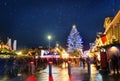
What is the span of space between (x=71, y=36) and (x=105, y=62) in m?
124

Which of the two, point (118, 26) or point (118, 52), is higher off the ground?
point (118, 26)

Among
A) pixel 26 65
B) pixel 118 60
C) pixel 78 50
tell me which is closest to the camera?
pixel 118 60

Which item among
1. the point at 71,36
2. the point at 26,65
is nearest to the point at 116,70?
the point at 26,65

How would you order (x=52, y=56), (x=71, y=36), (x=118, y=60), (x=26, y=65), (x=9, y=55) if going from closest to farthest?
1. (x=118, y=60)
2. (x=26, y=65)
3. (x=9, y=55)
4. (x=52, y=56)
5. (x=71, y=36)

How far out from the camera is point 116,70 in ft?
99.9

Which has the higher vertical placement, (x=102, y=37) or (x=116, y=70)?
(x=102, y=37)

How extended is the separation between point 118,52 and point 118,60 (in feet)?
9.78

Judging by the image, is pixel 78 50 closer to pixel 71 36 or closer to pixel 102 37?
pixel 71 36

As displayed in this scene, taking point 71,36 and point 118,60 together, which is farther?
point 71,36

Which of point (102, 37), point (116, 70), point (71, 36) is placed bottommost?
point (116, 70)

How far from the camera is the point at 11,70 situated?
1308 inches

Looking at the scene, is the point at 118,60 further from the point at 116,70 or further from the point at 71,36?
the point at 71,36

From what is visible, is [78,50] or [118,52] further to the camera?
[78,50]

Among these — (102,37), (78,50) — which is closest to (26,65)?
(102,37)
